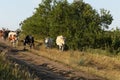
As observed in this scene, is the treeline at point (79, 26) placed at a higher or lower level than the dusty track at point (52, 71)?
higher

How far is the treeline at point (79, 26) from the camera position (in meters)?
42.4

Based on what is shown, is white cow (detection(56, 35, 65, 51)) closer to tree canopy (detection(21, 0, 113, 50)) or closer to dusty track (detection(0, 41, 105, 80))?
tree canopy (detection(21, 0, 113, 50))

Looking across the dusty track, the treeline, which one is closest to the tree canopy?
the treeline

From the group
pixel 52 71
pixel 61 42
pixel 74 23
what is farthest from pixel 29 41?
pixel 52 71

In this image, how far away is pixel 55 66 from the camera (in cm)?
2353

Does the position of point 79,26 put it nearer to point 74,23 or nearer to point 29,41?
point 74,23

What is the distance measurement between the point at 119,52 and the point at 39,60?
1904 centimetres

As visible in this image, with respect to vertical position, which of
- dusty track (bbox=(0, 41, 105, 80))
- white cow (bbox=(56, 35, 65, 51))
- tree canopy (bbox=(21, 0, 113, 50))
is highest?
tree canopy (bbox=(21, 0, 113, 50))

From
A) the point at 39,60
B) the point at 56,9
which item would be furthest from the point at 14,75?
the point at 56,9

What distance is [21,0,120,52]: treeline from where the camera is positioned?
42.4m

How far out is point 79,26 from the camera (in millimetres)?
43406

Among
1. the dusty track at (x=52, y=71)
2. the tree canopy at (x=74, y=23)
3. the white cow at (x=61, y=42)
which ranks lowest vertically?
the dusty track at (x=52, y=71)

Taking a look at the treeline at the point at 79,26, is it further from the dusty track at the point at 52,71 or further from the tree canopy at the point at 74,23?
the dusty track at the point at 52,71

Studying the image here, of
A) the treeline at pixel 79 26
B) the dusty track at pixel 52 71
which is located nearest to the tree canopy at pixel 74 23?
the treeline at pixel 79 26
